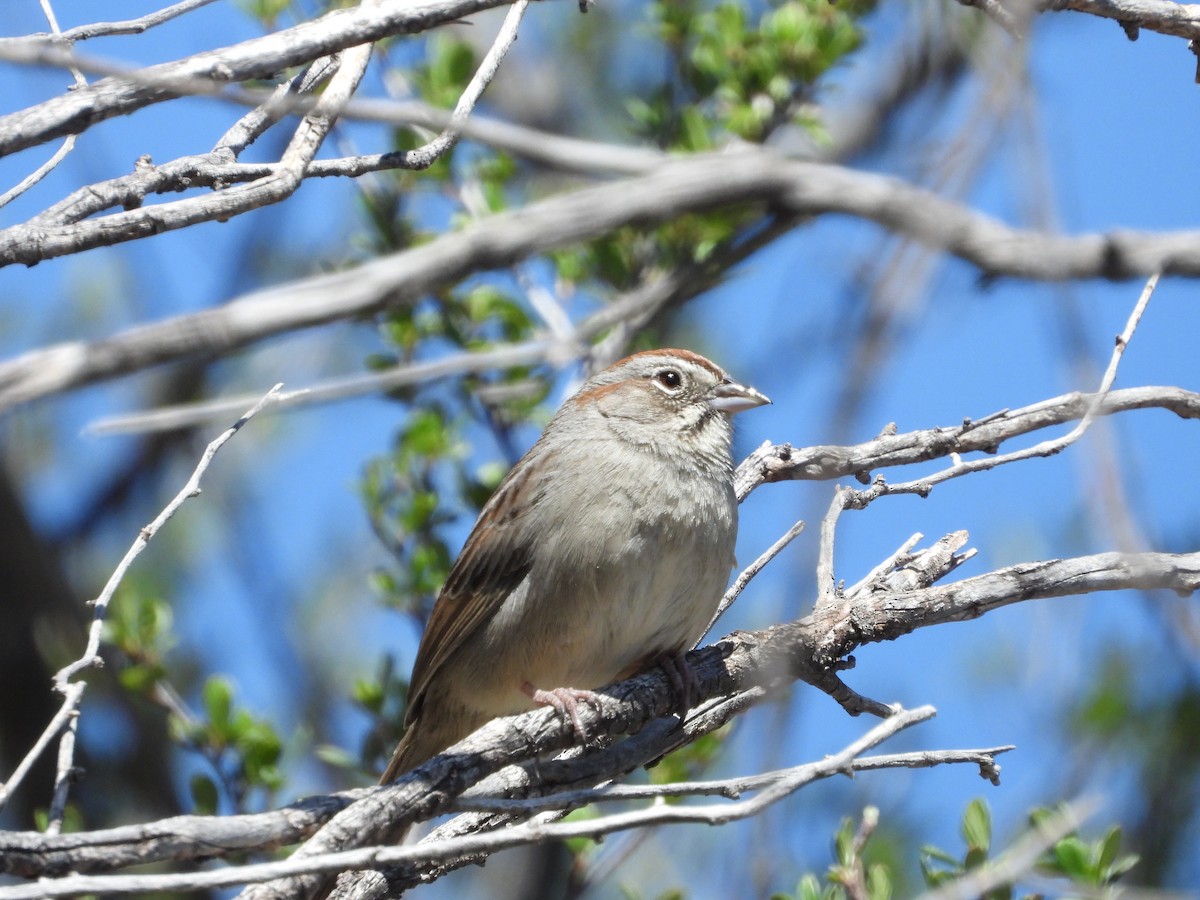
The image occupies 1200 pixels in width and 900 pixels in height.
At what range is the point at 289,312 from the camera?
1.38 meters

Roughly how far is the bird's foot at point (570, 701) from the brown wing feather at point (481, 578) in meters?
0.45

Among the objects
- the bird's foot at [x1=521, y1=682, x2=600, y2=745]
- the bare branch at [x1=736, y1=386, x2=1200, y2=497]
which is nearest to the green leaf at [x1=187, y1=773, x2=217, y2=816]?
the bird's foot at [x1=521, y1=682, x2=600, y2=745]

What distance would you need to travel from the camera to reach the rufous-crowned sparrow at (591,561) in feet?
13.4

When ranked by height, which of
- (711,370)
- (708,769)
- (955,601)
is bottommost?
(708,769)

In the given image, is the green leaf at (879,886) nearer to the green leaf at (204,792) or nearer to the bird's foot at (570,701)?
the bird's foot at (570,701)

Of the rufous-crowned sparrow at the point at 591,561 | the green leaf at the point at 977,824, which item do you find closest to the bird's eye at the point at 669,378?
the rufous-crowned sparrow at the point at 591,561

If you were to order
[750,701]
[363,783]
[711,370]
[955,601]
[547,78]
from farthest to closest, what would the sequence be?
[547,78] < [363,783] < [711,370] < [750,701] < [955,601]

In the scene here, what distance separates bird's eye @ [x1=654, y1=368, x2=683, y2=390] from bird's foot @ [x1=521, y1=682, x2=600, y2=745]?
132cm

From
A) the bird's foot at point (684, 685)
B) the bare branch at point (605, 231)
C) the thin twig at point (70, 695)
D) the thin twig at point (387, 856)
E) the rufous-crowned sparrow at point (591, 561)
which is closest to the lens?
the bare branch at point (605, 231)

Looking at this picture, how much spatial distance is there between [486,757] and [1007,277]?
6.33 ft

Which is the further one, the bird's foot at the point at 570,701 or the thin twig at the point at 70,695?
the bird's foot at the point at 570,701

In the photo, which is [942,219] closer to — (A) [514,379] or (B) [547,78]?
(A) [514,379]

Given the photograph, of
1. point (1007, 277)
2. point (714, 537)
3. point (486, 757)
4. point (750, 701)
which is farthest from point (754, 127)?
point (1007, 277)

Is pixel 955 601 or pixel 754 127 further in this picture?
pixel 754 127
